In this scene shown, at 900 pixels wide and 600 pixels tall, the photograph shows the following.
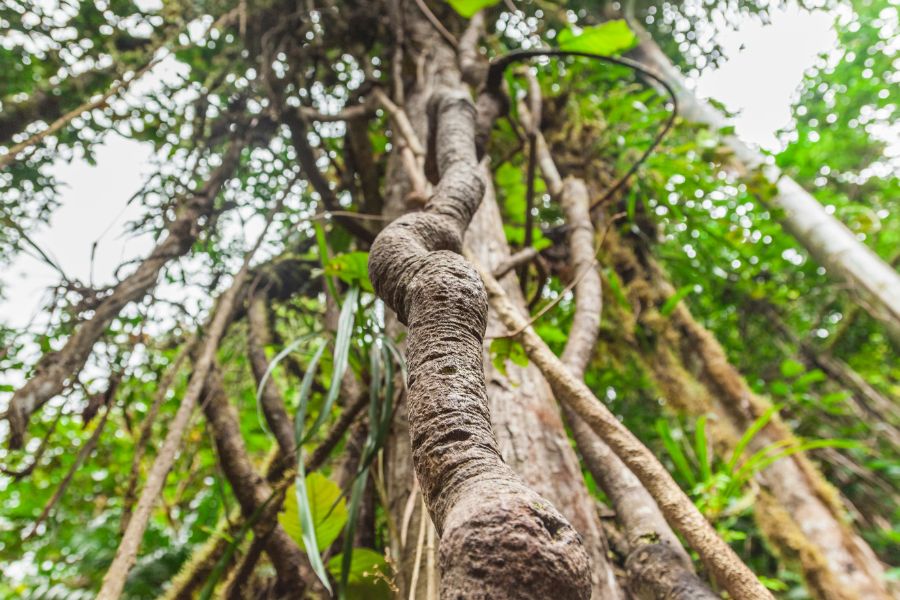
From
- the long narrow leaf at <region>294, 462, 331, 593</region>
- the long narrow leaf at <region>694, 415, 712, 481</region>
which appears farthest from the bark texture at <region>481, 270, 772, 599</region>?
the long narrow leaf at <region>694, 415, 712, 481</region>

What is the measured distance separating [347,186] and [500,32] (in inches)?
49.2

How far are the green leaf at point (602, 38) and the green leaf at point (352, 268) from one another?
3.43 feet

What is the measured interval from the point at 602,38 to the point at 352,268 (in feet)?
3.68

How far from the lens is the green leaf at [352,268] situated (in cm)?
85

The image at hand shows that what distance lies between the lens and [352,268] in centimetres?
87

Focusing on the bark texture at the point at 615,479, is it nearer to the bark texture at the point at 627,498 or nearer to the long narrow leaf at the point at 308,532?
the bark texture at the point at 627,498

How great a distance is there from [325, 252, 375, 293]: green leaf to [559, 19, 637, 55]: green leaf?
104 cm

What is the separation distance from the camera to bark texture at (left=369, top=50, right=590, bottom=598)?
0.73 feet

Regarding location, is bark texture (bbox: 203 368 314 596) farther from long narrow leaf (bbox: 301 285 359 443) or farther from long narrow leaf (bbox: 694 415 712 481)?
long narrow leaf (bbox: 694 415 712 481)

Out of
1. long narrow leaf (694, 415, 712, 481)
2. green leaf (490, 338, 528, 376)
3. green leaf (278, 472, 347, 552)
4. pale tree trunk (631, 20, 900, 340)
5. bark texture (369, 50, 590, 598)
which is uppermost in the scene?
pale tree trunk (631, 20, 900, 340)

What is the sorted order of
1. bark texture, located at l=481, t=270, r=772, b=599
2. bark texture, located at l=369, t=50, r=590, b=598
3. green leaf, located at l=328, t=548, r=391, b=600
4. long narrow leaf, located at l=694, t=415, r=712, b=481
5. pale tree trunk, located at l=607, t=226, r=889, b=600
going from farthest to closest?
pale tree trunk, located at l=607, t=226, r=889, b=600
long narrow leaf, located at l=694, t=415, r=712, b=481
green leaf, located at l=328, t=548, r=391, b=600
bark texture, located at l=481, t=270, r=772, b=599
bark texture, located at l=369, t=50, r=590, b=598

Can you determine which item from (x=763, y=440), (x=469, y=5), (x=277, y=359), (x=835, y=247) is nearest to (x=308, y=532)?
(x=277, y=359)

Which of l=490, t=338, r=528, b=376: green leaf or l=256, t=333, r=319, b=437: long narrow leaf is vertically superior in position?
l=256, t=333, r=319, b=437: long narrow leaf

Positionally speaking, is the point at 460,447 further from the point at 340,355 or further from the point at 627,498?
the point at 627,498
